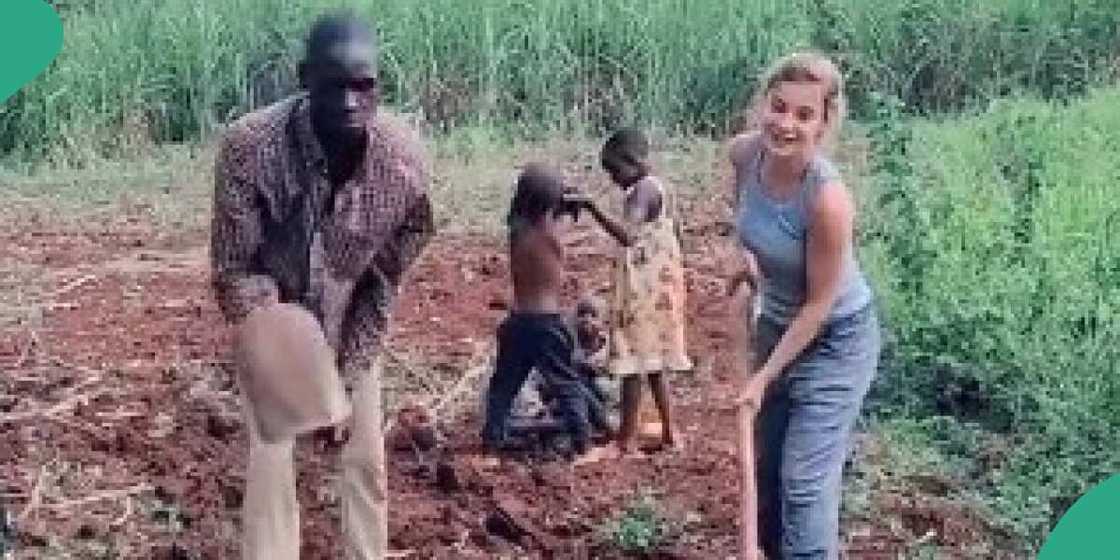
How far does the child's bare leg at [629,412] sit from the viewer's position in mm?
3863

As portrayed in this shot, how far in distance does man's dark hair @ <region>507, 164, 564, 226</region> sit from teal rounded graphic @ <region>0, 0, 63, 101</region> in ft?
2.55

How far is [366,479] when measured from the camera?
381 cm

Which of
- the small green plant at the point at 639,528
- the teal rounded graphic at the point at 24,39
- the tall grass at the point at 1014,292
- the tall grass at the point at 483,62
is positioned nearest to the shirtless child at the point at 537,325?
the small green plant at the point at 639,528

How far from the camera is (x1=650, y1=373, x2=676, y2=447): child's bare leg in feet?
12.7

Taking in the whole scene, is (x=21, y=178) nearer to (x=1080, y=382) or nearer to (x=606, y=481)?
(x=606, y=481)

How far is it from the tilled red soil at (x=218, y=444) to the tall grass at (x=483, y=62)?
213 millimetres

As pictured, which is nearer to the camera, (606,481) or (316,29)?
(316,29)

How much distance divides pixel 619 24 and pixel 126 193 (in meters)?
0.88

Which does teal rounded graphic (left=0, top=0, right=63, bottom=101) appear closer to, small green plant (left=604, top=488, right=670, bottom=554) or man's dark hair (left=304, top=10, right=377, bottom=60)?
man's dark hair (left=304, top=10, right=377, bottom=60)

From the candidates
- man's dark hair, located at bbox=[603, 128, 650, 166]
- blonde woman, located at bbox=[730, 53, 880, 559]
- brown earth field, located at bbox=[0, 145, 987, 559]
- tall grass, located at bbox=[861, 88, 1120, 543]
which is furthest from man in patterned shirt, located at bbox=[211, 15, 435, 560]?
tall grass, located at bbox=[861, 88, 1120, 543]

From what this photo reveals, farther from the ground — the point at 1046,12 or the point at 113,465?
the point at 1046,12

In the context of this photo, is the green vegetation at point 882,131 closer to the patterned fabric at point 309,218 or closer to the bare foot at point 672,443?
the bare foot at point 672,443

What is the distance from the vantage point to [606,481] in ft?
12.8

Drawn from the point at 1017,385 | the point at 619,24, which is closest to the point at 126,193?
the point at 619,24
